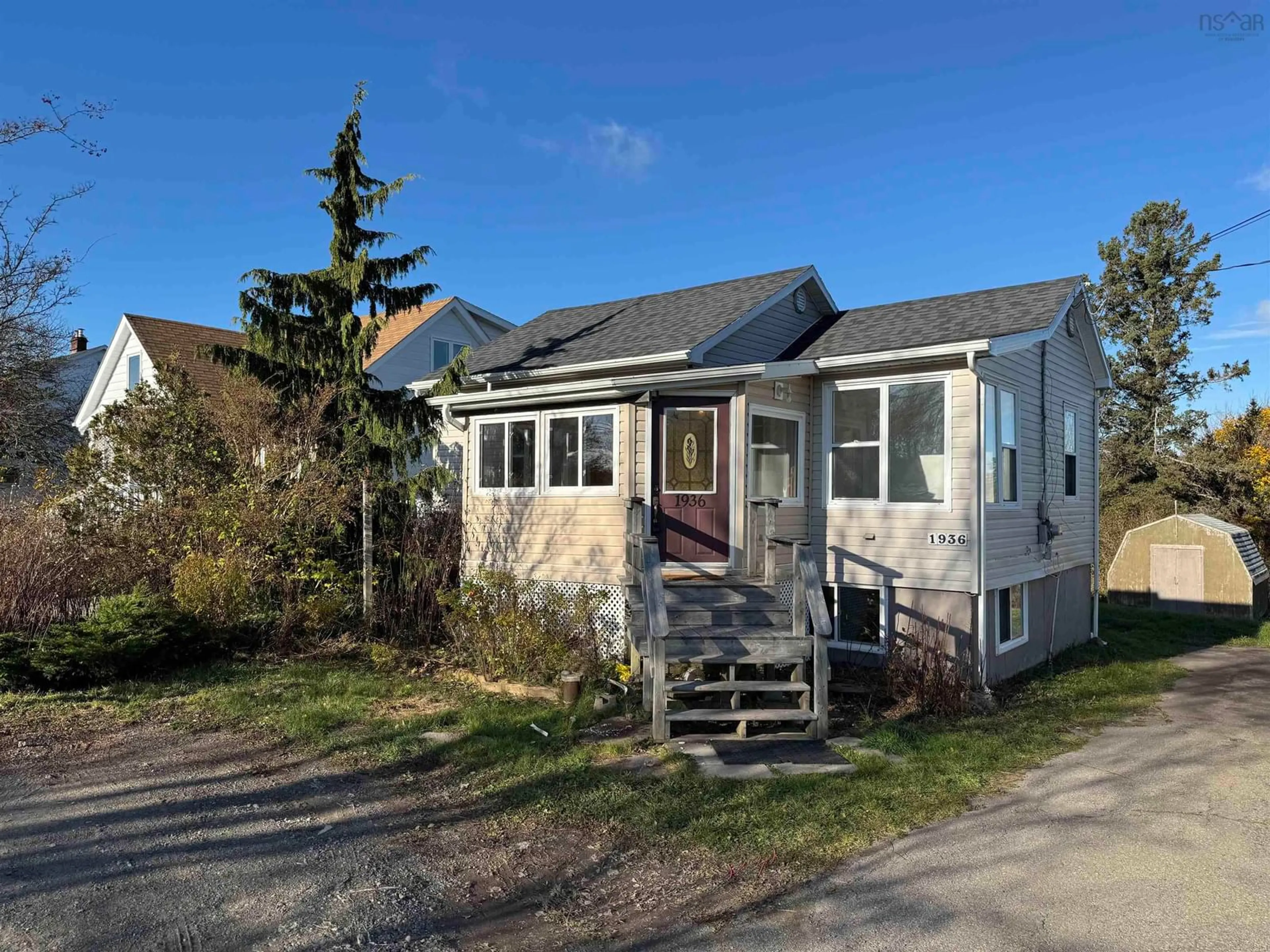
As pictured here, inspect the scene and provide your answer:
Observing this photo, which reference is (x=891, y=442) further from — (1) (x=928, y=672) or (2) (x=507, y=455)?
(2) (x=507, y=455)

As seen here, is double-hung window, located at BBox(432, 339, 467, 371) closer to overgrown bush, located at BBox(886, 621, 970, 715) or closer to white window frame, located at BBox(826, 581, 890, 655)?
white window frame, located at BBox(826, 581, 890, 655)

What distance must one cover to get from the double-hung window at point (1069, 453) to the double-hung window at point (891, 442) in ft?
13.2

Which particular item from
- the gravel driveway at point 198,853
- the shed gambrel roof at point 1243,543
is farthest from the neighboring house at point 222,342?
the shed gambrel roof at point 1243,543

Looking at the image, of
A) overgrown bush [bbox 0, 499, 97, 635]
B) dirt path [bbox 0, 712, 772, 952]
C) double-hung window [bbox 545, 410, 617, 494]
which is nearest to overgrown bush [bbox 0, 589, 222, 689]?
overgrown bush [bbox 0, 499, 97, 635]

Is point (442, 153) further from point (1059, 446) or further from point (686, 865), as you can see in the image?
point (686, 865)

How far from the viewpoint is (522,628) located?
30.4 feet

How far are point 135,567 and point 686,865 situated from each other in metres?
9.10

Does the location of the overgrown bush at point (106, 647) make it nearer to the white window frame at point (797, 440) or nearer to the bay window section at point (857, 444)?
the white window frame at point (797, 440)

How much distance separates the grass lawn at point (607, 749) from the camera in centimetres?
523

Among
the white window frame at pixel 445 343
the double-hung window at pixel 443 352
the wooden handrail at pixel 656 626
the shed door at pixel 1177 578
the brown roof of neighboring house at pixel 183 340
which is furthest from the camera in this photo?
the double-hung window at pixel 443 352

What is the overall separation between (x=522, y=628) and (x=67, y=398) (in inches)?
918

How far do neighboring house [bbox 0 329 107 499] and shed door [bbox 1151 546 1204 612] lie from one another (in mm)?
21873

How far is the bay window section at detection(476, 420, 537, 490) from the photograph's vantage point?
11.2 meters

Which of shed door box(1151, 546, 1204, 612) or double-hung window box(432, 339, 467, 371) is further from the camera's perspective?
double-hung window box(432, 339, 467, 371)
